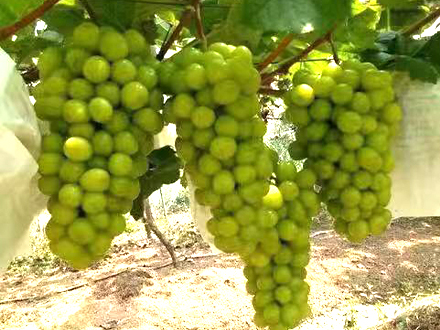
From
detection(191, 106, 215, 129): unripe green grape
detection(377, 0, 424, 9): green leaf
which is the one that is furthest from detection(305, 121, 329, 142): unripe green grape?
detection(377, 0, 424, 9): green leaf

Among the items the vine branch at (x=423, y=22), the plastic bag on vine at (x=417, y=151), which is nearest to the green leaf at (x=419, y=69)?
the plastic bag on vine at (x=417, y=151)

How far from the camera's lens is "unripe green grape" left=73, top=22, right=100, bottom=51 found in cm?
85

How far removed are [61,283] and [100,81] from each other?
5.23m

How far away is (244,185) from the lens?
869mm

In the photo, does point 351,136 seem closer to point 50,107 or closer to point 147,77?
point 147,77

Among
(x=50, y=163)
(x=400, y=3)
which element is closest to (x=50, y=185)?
(x=50, y=163)

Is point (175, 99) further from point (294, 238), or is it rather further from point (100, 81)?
point (294, 238)

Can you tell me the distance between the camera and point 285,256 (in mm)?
1014

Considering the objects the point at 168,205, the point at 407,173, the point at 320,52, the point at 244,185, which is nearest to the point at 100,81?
the point at 244,185

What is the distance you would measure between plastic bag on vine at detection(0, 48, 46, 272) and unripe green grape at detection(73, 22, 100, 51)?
0.10 metres

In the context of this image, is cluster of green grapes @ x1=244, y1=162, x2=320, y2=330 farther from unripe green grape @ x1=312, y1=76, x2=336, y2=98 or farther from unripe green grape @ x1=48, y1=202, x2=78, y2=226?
unripe green grape @ x1=48, y1=202, x2=78, y2=226

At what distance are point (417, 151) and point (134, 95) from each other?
0.67 m

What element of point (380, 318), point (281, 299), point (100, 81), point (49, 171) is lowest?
point (380, 318)

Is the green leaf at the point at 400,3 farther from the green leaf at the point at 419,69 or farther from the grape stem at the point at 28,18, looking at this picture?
the grape stem at the point at 28,18
